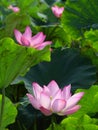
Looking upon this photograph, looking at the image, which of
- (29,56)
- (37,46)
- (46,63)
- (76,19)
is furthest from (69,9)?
(29,56)

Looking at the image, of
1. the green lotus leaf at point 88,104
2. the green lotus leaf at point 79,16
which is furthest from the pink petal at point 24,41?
the green lotus leaf at point 79,16

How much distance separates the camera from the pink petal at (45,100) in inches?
42.8

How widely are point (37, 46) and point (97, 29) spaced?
331mm

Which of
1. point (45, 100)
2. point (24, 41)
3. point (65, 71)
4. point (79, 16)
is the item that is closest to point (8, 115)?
point (45, 100)

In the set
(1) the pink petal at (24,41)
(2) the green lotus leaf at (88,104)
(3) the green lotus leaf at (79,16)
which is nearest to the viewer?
(2) the green lotus leaf at (88,104)

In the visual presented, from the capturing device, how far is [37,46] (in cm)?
139

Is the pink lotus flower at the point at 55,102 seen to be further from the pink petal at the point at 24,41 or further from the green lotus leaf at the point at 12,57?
the pink petal at the point at 24,41

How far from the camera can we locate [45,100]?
3.58ft

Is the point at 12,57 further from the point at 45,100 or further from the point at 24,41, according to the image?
the point at 24,41

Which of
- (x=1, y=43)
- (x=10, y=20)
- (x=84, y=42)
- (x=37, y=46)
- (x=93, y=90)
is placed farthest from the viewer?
(x=10, y=20)

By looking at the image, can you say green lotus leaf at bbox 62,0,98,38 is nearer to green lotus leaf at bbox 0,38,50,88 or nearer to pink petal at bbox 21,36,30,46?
pink petal at bbox 21,36,30,46

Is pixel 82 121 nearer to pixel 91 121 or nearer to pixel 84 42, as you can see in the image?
pixel 91 121

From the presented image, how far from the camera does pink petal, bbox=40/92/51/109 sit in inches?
42.8

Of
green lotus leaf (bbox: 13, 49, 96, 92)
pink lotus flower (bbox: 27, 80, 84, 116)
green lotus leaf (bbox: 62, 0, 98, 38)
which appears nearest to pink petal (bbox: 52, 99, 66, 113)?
pink lotus flower (bbox: 27, 80, 84, 116)
